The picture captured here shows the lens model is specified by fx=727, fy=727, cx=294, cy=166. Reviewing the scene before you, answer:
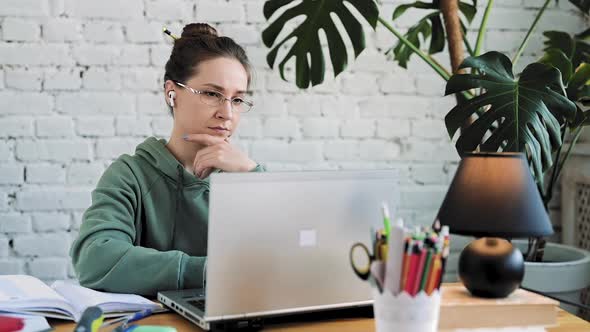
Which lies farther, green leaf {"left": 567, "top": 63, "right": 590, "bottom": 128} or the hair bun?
green leaf {"left": 567, "top": 63, "right": 590, "bottom": 128}

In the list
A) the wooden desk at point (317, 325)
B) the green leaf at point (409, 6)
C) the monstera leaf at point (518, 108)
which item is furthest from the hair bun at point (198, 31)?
the wooden desk at point (317, 325)

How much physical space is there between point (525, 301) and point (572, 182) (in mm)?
1617

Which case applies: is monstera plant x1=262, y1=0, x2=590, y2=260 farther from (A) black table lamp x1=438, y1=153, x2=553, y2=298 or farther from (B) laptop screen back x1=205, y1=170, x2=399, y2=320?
(B) laptop screen back x1=205, y1=170, x2=399, y2=320

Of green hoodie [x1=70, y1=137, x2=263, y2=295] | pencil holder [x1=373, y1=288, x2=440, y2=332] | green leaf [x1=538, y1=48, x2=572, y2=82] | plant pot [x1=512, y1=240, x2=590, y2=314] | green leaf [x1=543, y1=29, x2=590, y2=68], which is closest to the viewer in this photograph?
pencil holder [x1=373, y1=288, x2=440, y2=332]

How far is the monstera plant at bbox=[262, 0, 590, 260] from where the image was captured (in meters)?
1.70

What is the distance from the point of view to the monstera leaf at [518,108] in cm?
168

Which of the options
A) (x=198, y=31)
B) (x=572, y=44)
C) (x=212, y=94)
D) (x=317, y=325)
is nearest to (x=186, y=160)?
(x=212, y=94)

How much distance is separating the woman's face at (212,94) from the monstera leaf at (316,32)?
17.7 inches

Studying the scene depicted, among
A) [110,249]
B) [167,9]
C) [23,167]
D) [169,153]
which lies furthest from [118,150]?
[110,249]

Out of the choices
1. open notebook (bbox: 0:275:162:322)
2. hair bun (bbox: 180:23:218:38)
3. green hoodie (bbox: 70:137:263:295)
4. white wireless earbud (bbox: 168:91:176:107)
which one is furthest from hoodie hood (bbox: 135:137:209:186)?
open notebook (bbox: 0:275:162:322)

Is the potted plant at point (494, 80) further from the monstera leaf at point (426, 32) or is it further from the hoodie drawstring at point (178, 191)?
the hoodie drawstring at point (178, 191)

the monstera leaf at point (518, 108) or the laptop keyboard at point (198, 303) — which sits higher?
the monstera leaf at point (518, 108)

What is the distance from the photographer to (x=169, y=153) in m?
1.76

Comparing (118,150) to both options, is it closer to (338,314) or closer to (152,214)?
(152,214)
